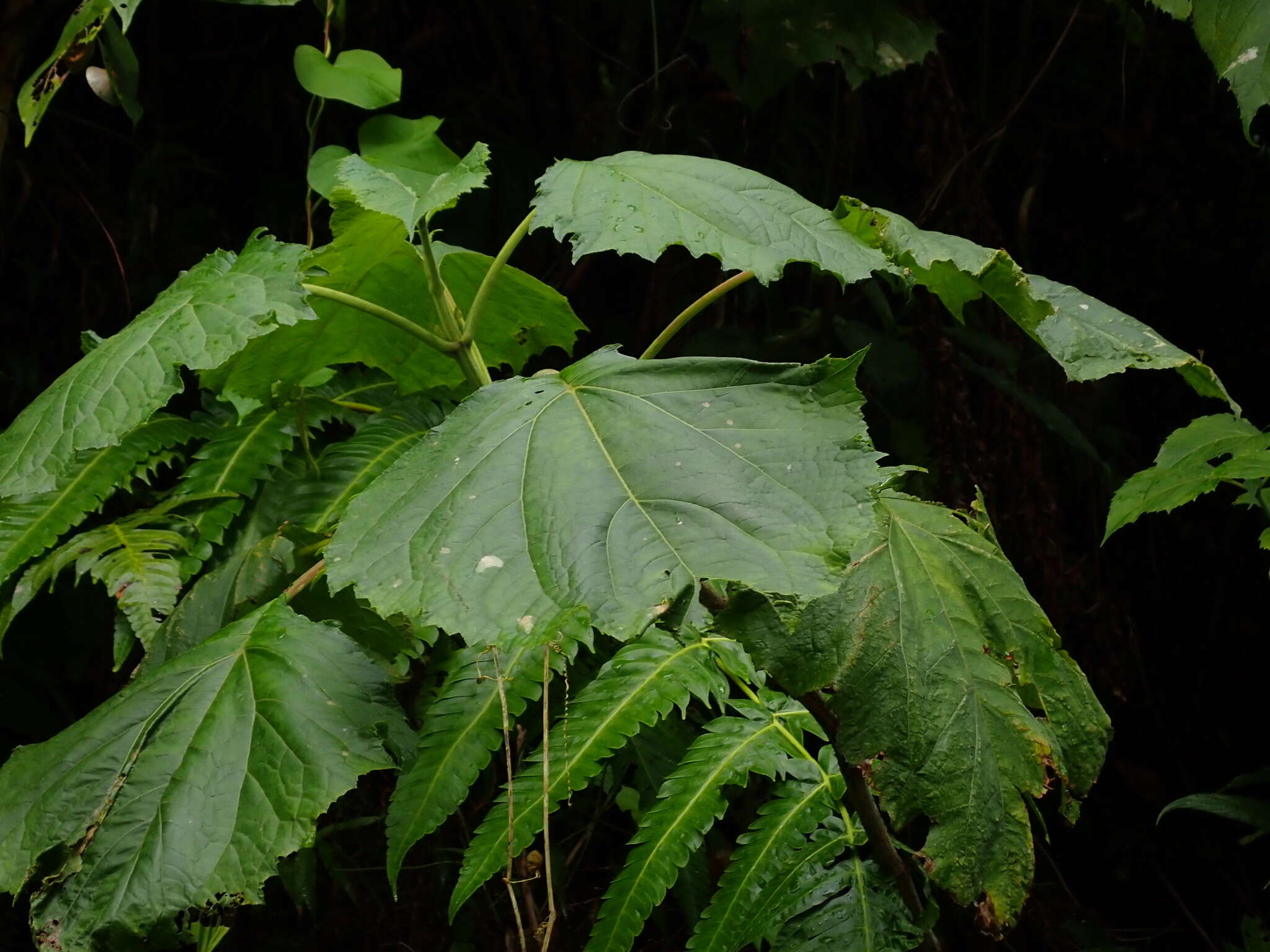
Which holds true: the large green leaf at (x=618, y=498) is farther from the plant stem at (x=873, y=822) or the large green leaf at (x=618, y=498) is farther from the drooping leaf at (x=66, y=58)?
the drooping leaf at (x=66, y=58)

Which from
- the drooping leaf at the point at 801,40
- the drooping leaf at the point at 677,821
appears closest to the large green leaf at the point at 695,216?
the drooping leaf at the point at 677,821

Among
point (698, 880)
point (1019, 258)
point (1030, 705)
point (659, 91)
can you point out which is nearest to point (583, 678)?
point (698, 880)

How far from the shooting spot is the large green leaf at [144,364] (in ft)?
2.55

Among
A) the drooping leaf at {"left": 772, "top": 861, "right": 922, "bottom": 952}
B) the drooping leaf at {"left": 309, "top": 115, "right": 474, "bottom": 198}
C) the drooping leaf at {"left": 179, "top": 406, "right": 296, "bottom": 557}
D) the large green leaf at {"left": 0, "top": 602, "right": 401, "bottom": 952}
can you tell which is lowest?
the drooping leaf at {"left": 772, "top": 861, "right": 922, "bottom": 952}

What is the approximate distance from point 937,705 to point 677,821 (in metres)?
0.26

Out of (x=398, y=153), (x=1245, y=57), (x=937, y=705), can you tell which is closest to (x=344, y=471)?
(x=398, y=153)

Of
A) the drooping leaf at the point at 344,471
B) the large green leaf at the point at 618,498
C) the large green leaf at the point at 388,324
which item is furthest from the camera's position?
the drooping leaf at the point at 344,471

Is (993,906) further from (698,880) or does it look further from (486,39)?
(486,39)

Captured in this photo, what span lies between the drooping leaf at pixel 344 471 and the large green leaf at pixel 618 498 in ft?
1.58

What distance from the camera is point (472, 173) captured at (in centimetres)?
85

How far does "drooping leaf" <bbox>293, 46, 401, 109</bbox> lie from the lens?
151cm

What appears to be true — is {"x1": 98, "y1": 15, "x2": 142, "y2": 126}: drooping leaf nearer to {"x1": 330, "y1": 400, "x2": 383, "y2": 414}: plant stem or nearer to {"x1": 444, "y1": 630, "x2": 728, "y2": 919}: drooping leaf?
{"x1": 330, "y1": 400, "x2": 383, "y2": 414}: plant stem

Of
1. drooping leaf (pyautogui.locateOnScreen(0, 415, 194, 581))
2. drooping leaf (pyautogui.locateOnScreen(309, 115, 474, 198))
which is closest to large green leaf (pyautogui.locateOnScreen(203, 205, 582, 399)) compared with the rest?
drooping leaf (pyautogui.locateOnScreen(0, 415, 194, 581))

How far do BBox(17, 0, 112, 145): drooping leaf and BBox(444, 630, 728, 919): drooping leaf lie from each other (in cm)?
115
